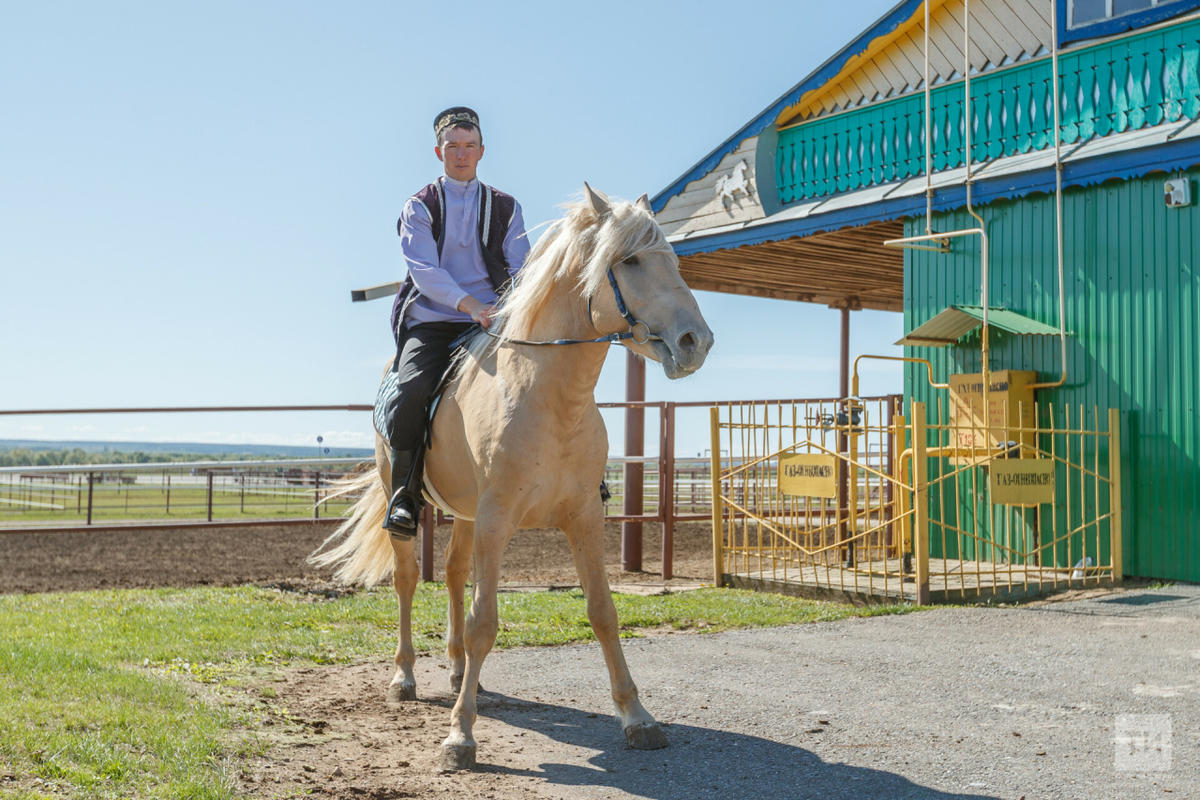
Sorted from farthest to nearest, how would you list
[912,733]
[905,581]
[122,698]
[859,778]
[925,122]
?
[925,122]
[905,581]
[122,698]
[912,733]
[859,778]

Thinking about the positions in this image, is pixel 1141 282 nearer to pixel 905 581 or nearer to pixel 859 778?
pixel 905 581

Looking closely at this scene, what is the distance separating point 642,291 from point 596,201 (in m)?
0.46

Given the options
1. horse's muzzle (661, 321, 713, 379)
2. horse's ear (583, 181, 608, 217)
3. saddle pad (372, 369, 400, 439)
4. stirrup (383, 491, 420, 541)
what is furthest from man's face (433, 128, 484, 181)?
horse's muzzle (661, 321, 713, 379)

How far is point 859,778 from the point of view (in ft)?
12.8

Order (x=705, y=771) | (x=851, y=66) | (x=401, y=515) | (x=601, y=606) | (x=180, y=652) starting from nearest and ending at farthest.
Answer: (x=705, y=771) → (x=601, y=606) → (x=401, y=515) → (x=180, y=652) → (x=851, y=66)

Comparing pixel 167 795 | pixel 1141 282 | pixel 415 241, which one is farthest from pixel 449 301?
pixel 1141 282

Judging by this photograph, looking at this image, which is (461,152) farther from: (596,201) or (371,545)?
(371,545)

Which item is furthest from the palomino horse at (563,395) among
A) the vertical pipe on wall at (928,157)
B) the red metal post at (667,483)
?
the vertical pipe on wall at (928,157)

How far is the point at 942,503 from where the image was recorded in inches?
355

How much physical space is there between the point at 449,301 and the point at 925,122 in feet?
28.6

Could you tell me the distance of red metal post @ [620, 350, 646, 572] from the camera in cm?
1248

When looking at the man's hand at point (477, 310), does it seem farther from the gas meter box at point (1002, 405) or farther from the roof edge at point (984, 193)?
the roof edge at point (984, 193)

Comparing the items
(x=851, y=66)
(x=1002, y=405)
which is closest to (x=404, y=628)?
(x=1002, y=405)

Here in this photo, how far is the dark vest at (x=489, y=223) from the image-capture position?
524cm
